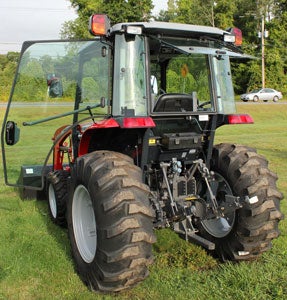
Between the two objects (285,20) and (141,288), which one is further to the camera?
(285,20)

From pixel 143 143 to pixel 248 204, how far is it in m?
1.16

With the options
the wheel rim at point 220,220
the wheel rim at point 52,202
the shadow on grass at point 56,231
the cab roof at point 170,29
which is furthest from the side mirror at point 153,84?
the wheel rim at point 52,202

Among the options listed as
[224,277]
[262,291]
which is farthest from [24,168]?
[262,291]

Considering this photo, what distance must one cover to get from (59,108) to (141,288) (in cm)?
236

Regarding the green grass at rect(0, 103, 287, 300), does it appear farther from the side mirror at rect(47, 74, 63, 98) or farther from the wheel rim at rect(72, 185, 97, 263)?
the side mirror at rect(47, 74, 63, 98)

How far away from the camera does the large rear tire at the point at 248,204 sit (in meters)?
4.12

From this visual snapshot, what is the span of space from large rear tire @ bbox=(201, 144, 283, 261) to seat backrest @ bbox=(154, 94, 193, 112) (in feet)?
2.15

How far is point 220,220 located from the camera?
15.5 feet

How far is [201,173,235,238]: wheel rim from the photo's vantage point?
4453 mm

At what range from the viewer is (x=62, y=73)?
498 centimetres

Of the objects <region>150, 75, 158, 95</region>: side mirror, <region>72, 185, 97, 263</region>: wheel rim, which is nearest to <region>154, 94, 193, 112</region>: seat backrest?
<region>150, 75, 158, 95</region>: side mirror

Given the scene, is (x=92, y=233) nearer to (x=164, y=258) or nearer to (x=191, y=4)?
(x=164, y=258)

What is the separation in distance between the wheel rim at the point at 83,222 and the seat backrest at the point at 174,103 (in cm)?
113

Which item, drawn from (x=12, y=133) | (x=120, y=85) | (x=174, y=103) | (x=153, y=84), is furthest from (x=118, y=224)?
(x=12, y=133)
